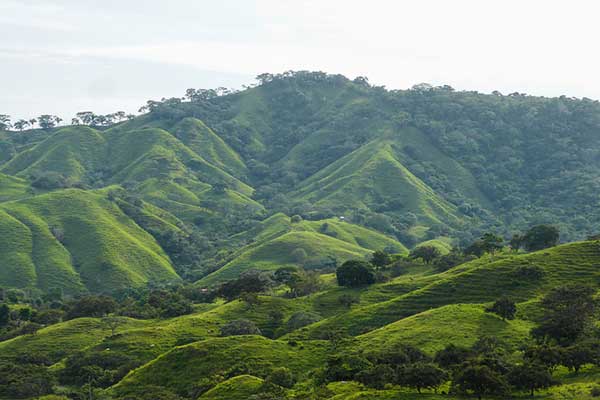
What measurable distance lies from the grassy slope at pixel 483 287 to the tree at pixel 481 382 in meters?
38.3

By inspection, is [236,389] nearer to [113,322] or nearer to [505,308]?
[505,308]

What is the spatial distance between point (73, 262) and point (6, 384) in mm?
114906

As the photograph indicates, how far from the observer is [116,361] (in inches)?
3971

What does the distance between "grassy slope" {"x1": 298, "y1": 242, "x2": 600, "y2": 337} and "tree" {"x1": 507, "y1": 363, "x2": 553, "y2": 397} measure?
39.4m

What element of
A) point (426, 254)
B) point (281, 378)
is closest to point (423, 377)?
point (281, 378)

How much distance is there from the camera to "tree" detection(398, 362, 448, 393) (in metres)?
68.8

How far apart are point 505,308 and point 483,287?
49.2ft

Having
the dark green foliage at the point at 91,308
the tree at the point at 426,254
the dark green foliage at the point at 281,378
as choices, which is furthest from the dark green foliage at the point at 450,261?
the dark green foliage at the point at 91,308

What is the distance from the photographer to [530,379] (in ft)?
215

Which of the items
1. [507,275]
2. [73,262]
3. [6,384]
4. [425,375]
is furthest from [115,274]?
[425,375]

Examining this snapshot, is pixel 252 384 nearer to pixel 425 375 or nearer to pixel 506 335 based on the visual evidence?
pixel 425 375

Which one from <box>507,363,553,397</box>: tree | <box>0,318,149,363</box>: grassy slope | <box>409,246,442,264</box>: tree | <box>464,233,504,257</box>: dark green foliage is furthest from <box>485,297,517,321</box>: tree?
<box>0,318,149,363</box>: grassy slope

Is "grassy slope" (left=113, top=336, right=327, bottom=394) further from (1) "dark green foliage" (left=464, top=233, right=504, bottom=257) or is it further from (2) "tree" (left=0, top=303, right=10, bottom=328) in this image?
(1) "dark green foliage" (left=464, top=233, right=504, bottom=257)

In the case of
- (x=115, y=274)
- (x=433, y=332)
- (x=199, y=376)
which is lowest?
(x=115, y=274)
